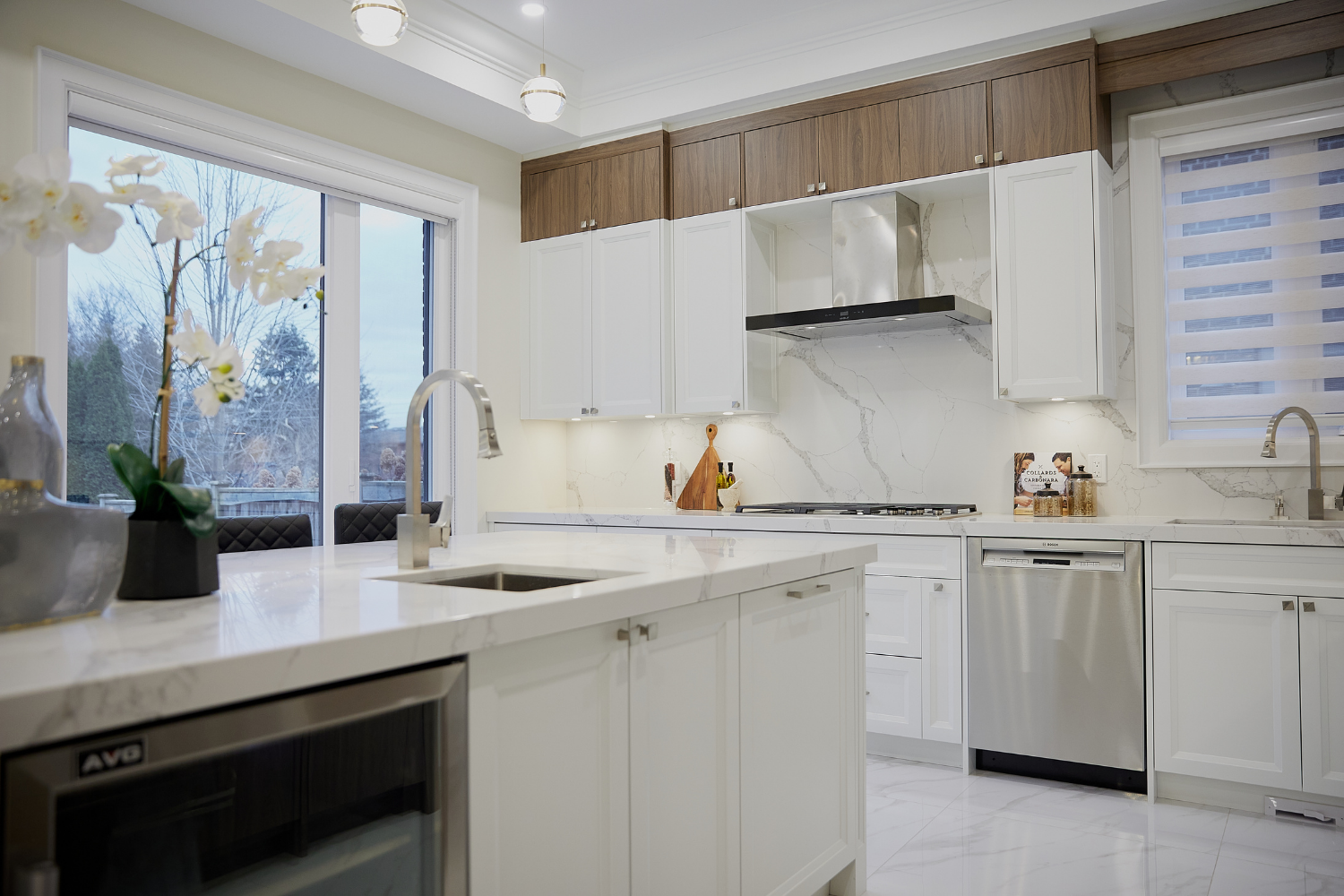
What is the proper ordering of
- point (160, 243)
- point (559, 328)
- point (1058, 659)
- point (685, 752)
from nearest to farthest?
point (160, 243)
point (685, 752)
point (1058, 659)
point (559, 328)

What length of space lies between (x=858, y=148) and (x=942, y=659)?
2113 mm

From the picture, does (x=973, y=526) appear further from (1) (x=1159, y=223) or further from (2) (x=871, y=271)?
(1) (x=1159, y=223)

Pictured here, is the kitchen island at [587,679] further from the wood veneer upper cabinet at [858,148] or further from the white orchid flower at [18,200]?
the wood veneer upper cabinet at [858,148]

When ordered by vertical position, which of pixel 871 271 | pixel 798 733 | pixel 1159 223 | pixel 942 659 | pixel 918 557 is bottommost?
pixel 942 659

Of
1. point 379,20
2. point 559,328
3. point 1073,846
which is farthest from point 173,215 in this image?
point 559,328

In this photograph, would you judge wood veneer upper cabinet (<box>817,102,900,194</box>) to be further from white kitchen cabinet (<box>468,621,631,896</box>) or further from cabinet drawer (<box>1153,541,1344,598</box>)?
white kitchen cabinet (<box>468,621,631,896</box>)

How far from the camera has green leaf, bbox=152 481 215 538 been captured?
1.35 metres

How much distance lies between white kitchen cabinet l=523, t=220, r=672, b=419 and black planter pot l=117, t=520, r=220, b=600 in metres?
3.09

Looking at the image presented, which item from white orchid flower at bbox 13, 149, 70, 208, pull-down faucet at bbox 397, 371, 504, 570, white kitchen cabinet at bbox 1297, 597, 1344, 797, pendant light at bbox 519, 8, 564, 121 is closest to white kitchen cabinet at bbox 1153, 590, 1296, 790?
white kitchen cabinet at bbox 1297, 597, 1344, 797

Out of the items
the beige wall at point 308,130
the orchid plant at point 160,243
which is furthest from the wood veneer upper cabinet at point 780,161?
the orchid plant at point 160,243

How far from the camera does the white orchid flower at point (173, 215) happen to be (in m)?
1.31

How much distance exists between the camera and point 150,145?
132 inches

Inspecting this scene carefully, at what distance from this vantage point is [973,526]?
3301 millimetres

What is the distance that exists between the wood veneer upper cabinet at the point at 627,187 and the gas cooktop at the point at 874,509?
1.49m
